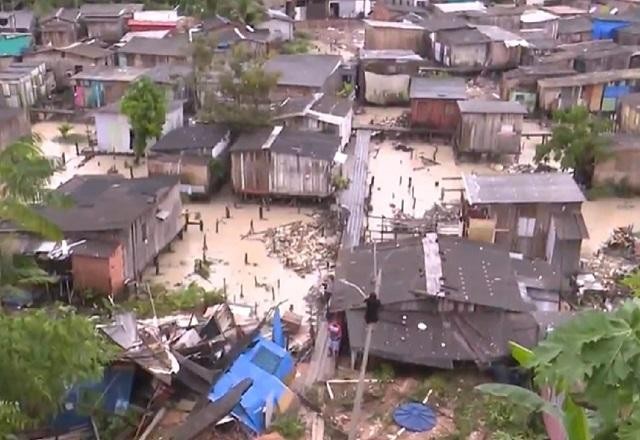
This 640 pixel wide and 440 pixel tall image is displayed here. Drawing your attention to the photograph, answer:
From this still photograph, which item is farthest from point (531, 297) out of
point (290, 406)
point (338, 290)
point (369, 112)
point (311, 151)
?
point (369, 112)

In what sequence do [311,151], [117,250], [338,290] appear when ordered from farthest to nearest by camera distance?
[311,151], [117,250], [338,290]

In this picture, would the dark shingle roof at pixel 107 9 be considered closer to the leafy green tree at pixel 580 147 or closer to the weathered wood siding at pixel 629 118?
the leafy green tree at pixel 580 147

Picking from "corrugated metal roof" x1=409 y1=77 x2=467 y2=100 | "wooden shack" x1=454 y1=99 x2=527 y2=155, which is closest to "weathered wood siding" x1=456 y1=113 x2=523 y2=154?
"wooden shack" x1=454 y1=99 x2=527 y2=155

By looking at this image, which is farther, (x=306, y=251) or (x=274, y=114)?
(x=274, y=114)

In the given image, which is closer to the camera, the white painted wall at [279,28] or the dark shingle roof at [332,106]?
the dark shingle roof at [332,106]

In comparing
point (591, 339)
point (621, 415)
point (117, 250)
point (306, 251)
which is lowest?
point (306, 251)

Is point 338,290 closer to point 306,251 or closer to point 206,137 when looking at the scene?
point 306,251

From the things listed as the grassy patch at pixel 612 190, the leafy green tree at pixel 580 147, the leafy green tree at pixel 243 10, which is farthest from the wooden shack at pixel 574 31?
the grassy patch at pixel 612 190

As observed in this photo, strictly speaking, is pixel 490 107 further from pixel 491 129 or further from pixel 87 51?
pixel 87 51
